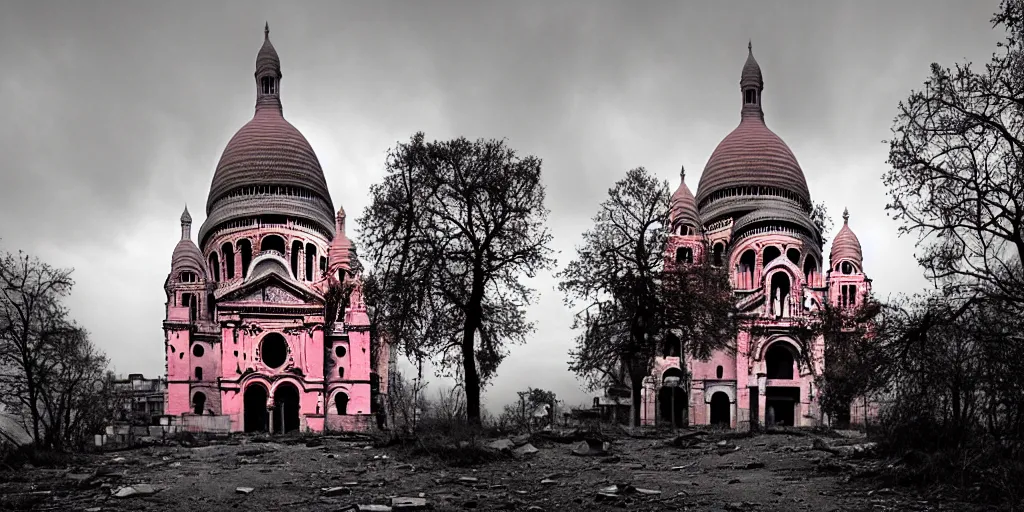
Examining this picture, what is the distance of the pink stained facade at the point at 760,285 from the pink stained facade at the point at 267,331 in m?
15.2

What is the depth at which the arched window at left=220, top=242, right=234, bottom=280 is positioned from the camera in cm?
6512

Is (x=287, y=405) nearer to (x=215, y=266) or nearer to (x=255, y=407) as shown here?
(x=255, y=407)

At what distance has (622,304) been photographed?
32281 millimetres

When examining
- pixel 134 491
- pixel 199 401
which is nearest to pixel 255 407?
pixel 199 401

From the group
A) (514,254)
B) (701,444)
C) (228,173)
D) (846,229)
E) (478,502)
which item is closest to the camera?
(478,502)

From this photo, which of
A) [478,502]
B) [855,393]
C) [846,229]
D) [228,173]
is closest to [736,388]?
[846,229]

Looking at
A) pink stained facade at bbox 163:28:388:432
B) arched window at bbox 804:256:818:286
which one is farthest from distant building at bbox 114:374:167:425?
arched window at bbox 804:256:818:286

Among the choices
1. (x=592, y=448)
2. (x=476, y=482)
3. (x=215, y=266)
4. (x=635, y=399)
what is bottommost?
(x=635, y=399)

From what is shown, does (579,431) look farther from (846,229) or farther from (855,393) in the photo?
(846,229)

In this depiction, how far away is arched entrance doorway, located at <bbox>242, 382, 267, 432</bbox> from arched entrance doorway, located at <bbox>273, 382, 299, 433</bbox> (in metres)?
0.75

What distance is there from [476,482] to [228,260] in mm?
50949

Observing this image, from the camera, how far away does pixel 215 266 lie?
65.9 meters

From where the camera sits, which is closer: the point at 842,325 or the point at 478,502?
the point at 478,502

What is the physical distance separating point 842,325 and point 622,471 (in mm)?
25832
